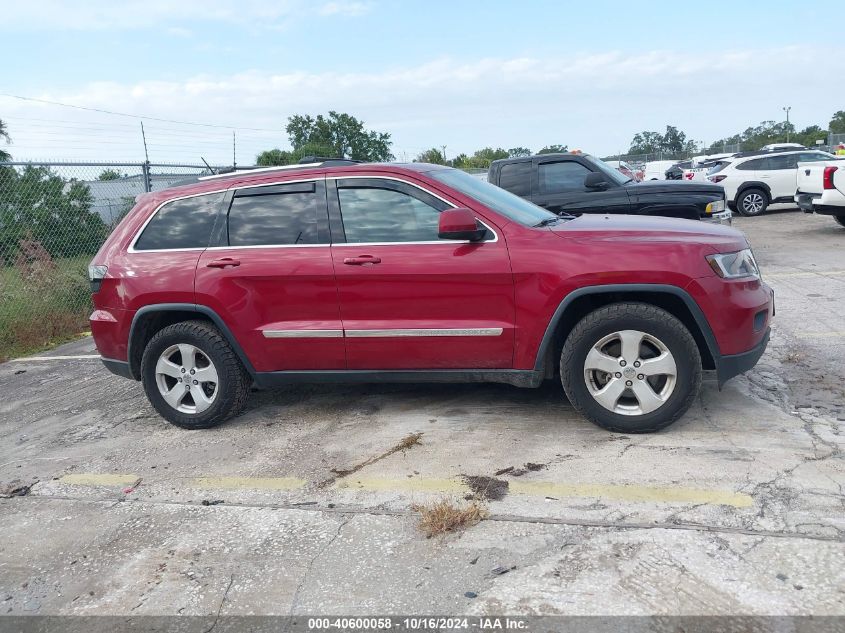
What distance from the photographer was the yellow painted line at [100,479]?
4.60 metres

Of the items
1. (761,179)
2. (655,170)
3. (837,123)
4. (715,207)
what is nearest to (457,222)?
(715,207)

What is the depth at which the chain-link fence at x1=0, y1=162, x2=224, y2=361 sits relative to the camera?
9.20 m

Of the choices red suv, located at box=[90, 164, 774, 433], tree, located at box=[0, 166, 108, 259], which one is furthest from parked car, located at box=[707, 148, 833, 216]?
red suv, located at box=[90, 164, 774, 433]

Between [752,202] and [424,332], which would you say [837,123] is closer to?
[752,202]

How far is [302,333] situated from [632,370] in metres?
2.12

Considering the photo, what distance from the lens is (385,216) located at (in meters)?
4.97

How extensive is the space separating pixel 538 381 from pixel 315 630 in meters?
2.30

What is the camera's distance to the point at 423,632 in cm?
290

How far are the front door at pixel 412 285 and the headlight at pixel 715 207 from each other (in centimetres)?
620

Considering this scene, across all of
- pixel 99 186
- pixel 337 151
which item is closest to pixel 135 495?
pixel 99 186

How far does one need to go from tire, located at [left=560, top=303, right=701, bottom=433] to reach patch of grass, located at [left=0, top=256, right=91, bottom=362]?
6780mm

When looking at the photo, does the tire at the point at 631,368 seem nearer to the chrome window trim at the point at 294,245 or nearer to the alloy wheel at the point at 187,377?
the chrome window trim at the point at 294,245

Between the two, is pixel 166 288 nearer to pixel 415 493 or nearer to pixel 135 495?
pixel 135 495

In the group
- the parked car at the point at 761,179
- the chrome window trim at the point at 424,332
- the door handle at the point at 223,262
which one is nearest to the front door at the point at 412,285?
the chrome window trim at the point at 424,332
